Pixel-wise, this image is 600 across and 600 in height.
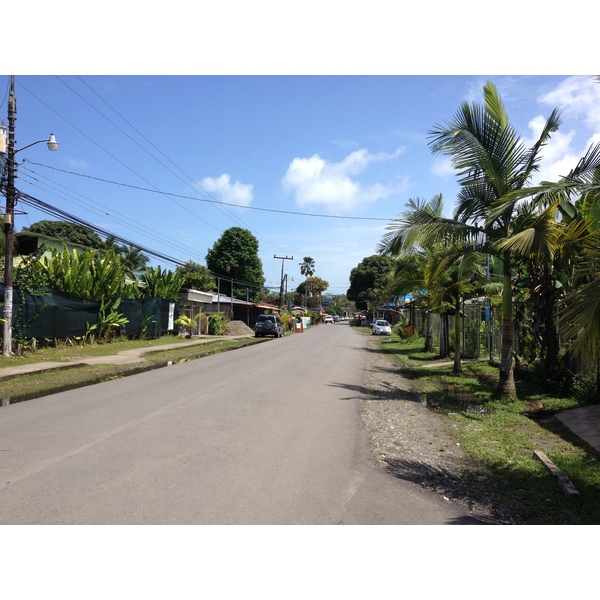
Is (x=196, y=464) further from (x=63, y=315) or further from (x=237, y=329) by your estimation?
(x=237, y=329)

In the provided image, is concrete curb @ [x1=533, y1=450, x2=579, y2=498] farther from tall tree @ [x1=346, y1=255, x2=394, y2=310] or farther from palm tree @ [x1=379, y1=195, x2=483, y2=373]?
tall tree @ [x1=346, y1=255, x2=394, y2=310]

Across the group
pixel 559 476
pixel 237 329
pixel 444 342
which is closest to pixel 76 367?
pixel 444 342

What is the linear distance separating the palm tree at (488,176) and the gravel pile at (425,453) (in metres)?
2.48

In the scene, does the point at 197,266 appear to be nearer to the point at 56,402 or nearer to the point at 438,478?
the point at 56,402

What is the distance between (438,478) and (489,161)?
23.0 feet

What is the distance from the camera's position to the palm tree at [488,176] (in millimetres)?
10320

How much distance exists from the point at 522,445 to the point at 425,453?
62.1 inches

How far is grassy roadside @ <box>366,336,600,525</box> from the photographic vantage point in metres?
5.14

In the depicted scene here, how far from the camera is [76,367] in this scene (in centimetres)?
1580

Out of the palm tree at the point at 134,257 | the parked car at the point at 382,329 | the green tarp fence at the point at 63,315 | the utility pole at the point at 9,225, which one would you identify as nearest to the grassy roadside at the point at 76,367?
the green tarp fence at the point at 63,315

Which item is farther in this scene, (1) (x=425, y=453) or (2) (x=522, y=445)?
(2) (x=522, y=445)

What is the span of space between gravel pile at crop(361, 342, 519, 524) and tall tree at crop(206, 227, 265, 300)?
5254cm

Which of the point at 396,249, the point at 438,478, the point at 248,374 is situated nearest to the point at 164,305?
the point at 248,374

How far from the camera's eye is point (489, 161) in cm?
1055
